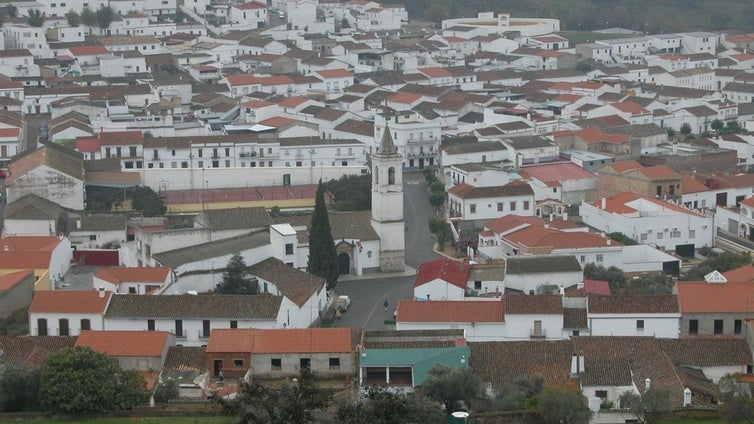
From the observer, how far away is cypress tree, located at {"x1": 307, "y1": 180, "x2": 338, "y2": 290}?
2755 centimetres

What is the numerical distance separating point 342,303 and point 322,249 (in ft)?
4.23

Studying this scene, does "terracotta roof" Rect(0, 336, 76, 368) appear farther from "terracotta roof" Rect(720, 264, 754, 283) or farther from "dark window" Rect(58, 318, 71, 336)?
"terracotta roof" Rect(720, 264, 754, 283)

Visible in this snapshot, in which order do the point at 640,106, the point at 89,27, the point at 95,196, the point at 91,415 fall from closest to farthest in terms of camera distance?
the point at 91,415, the point at 95,196, the point at 640,106, the point at 89,27

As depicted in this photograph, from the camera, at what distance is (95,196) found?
3469 cm

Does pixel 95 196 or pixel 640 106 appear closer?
pixel 95 196

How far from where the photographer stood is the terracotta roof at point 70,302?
23.7 m

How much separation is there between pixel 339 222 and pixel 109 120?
1384cm

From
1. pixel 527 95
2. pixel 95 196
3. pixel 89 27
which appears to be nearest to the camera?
pixel 95 196

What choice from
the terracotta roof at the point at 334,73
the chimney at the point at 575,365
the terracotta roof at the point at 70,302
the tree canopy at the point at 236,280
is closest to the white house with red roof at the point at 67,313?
the terracotta roof at the point at 70,302

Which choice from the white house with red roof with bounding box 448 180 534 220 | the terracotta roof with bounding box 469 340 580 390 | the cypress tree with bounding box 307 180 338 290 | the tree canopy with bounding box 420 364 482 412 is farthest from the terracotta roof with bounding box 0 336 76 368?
the white house with red roof with bounding box 448 180 534 220

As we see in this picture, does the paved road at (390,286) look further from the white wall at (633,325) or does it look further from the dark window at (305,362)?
the dark window at (305,362)

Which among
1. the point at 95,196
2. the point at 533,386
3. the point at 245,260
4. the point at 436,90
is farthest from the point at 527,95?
the point at 533,386

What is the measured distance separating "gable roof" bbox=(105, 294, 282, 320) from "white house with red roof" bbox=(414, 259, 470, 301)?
3.38 metres

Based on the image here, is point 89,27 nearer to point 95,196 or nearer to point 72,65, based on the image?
point 72,65
